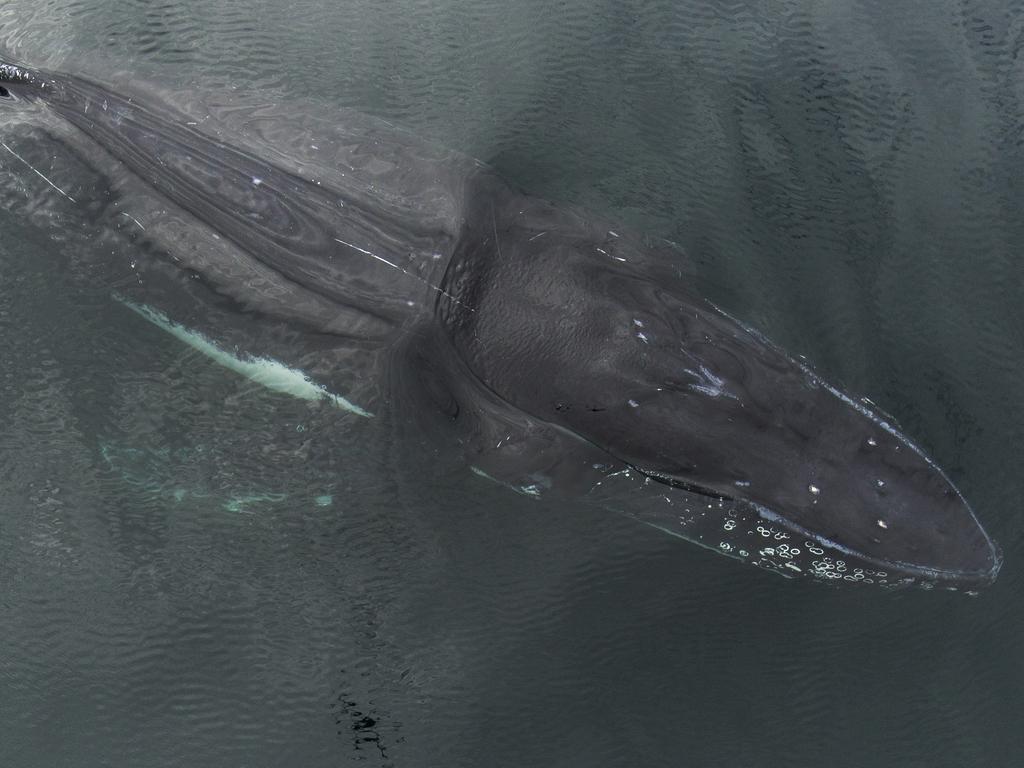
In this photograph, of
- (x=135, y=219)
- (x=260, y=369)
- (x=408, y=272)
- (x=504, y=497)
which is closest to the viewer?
(x=504, y=497)

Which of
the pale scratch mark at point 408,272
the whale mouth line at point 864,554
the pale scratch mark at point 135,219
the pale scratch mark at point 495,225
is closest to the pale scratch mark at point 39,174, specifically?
the pale scratch mark at point 135,219

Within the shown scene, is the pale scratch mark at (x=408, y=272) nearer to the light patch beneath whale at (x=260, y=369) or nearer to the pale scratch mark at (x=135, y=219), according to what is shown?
the light patch beneath whale at (x=260, y=369)

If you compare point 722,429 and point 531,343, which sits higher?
point 531,343

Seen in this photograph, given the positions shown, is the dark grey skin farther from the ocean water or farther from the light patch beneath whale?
the ocean water

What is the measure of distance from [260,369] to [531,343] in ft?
10.3

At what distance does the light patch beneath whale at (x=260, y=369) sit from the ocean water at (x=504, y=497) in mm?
137

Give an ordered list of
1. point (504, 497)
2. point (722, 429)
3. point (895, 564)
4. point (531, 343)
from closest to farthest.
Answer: point (895, 564) < point (722, 429) < point (531, 343) < point (504, 497)

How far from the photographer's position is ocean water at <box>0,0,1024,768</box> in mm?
12047

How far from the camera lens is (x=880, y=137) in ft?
49.8

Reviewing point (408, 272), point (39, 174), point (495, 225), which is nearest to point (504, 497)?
point (408, 272)

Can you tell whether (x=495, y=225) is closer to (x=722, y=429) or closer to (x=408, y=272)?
(x=408, y=272)

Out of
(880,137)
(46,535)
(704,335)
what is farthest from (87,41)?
(880,137)

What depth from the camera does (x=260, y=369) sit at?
13.2m

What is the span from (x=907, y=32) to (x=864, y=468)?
7282 mm
